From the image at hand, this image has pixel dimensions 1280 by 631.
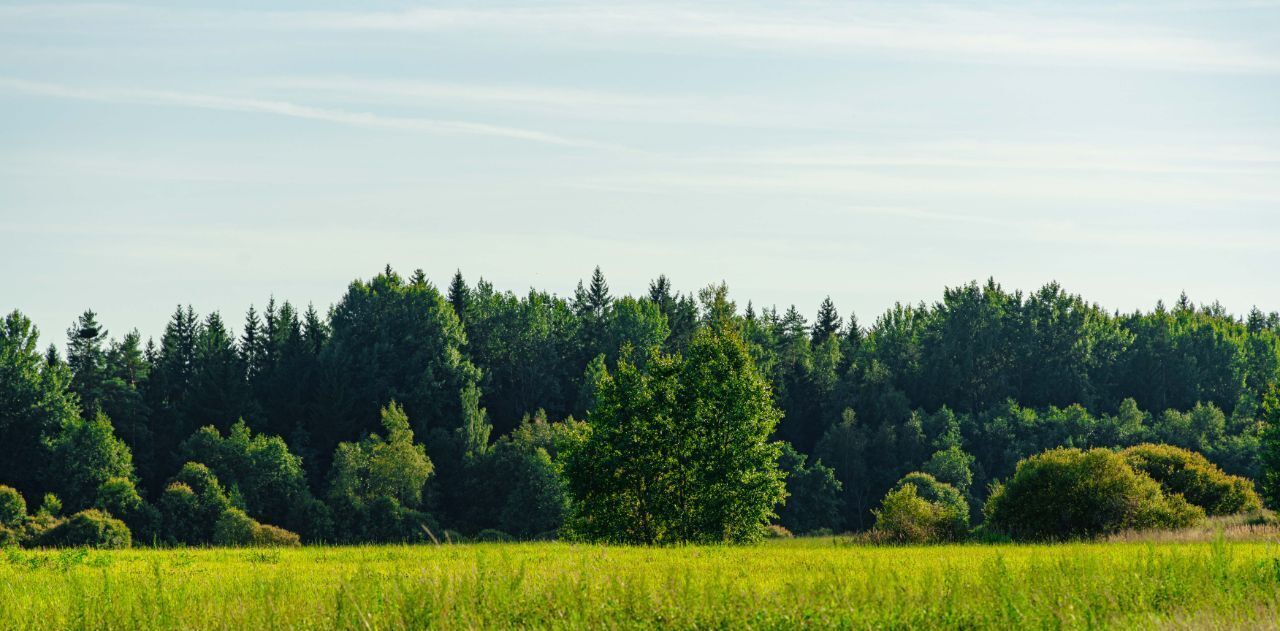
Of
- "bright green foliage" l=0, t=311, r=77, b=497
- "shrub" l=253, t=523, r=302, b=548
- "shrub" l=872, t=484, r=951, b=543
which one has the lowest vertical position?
"shrub" l=872, t=484, r=951, b=543

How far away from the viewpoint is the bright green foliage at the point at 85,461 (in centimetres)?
9769

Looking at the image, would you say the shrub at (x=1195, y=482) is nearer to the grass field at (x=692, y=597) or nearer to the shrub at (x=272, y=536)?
the grass field at (x=692, y=597)

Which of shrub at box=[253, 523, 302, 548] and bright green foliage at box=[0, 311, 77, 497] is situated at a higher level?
bright green foliage at box=[0, 311, 77, 497]

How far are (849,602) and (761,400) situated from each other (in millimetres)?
41187

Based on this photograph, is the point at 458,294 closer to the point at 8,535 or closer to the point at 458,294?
the point at 458,294

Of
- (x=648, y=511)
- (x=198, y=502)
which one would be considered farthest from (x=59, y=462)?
(x=648, y=511)

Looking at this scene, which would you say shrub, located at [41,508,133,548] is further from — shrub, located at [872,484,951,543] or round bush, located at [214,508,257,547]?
shrub, located at [872,484,951,543]

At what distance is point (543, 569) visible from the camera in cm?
2198

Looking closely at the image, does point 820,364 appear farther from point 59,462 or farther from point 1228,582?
point 1228,582

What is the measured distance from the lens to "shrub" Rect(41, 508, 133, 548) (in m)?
75.4

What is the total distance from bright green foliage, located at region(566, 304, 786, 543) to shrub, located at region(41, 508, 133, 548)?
3268 centimetres

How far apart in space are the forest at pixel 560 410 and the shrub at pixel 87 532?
0.97 ft

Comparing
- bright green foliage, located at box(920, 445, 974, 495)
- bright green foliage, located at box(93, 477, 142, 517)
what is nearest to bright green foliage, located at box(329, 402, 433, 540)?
bright green foliage, located at box(93, 477, 142, 517)

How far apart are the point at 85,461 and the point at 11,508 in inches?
482
